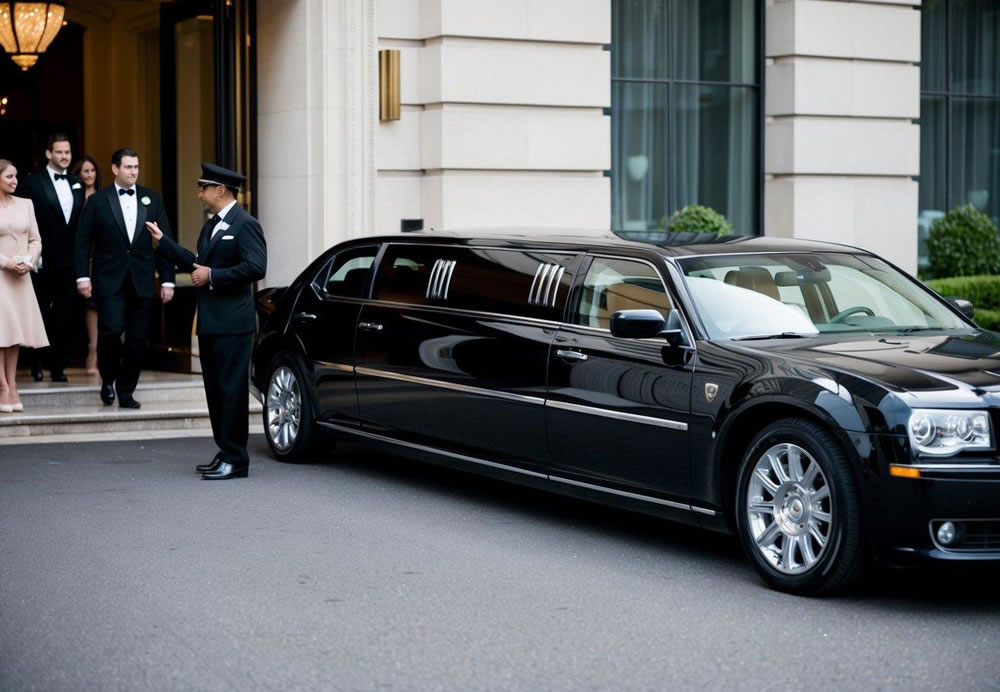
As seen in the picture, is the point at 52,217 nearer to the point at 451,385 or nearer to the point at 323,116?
the point at 323,116

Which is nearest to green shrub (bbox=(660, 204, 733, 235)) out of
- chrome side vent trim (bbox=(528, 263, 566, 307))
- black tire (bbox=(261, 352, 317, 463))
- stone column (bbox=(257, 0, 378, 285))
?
stone column (bbox=(257, 0, 378, 285))

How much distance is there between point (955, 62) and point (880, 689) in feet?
47.3

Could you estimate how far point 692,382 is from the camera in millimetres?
7055

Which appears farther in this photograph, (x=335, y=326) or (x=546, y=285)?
(x=335, y=326)

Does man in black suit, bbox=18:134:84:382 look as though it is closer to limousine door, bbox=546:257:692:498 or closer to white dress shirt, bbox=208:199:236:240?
white dress shirt, bbox=208:199:236:240

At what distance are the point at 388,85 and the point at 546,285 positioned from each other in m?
6.46

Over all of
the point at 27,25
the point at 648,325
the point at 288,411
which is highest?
the point at 27,25

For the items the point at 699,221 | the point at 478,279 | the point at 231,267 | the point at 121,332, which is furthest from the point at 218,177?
the point at 699,221

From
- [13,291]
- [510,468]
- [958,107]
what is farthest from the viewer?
[958,107]

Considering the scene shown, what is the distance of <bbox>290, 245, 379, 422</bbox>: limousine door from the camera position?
31.3 feet

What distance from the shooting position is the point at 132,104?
19031 mm

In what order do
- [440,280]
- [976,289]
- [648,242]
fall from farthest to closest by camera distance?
[976,289] → [440,280] → [648,242]

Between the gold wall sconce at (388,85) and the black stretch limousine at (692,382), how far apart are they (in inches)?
173

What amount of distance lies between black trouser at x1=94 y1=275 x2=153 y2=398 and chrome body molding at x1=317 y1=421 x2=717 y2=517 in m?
2.74
